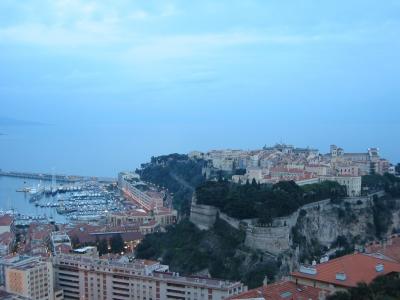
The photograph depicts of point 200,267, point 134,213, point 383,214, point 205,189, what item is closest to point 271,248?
point 200,267

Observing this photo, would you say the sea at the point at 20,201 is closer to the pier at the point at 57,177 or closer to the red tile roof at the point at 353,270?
the pier at the point at 57,177

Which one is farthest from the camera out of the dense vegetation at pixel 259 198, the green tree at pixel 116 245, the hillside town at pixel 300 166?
the hillside town at pixel 300 166

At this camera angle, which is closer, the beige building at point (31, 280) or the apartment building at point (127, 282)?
the apartment building at point (127, 282)

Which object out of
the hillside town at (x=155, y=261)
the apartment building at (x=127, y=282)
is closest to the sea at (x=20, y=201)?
the hillside town at (x=155, y=261)

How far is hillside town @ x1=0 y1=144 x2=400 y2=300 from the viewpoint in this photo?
34.2ft

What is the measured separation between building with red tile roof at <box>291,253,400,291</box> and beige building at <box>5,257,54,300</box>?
19.9 ft

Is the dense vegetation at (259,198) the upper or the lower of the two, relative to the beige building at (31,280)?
upper

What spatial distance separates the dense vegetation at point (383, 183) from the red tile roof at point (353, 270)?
12.1 meters

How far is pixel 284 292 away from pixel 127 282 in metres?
4.85

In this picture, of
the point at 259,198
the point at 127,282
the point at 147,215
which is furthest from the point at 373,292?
the point at 147,215

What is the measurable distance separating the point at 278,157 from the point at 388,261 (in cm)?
1955

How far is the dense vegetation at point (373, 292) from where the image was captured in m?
7.92

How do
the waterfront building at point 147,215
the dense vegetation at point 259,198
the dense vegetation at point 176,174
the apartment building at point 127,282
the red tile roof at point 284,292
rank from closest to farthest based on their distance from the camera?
the red tile roof at point 284,292 → the apartment building at point 127,282 → the dense vegetation at point 259,198 → the waterfront building at point 147,215 → the dense vegetation at point 176,174

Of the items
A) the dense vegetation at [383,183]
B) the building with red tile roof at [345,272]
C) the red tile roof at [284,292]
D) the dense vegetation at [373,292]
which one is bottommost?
the red tile roof at [284,292]
